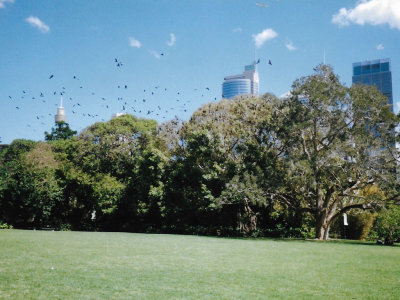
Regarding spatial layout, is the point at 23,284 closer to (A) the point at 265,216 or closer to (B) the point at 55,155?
(A) the point at 265,216

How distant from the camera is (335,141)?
21.8 metres

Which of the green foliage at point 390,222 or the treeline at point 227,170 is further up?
the treeline at point 227,170

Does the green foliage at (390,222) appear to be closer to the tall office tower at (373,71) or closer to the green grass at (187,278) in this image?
the green grass at (187,278)

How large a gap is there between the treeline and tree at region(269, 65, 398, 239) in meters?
0.06

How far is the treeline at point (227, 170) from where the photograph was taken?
21.7 meters

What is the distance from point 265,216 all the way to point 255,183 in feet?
22.1

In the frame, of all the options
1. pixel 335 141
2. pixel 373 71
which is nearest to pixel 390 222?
pixel 335 141

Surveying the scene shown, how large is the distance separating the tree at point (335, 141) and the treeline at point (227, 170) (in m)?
0.06

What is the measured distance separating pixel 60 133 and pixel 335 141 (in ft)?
145

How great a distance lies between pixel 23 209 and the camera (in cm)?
3316

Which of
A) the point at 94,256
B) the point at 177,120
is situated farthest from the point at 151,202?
the point at 94,256

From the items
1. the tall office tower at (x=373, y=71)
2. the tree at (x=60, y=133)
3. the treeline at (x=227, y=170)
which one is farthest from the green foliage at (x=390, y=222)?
the tall office tower at (x=373, y=71)

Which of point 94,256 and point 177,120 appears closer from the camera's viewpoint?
point 94,256

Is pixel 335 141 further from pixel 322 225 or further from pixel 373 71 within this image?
pixel 373 71
